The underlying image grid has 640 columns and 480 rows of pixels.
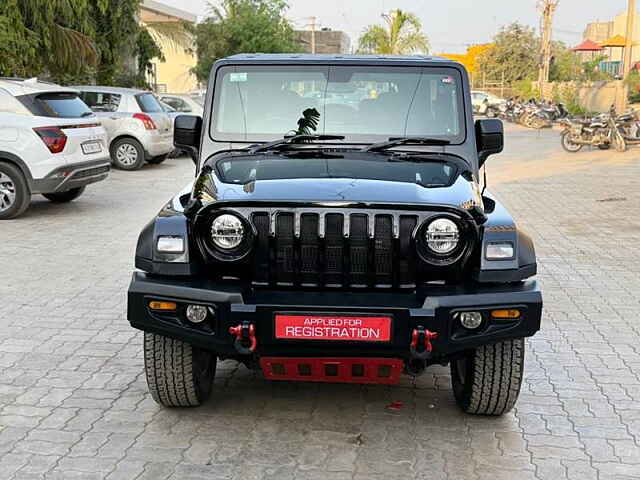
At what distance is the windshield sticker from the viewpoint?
18.1ft

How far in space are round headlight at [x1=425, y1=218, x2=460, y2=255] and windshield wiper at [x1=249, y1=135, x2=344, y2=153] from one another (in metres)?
1.41

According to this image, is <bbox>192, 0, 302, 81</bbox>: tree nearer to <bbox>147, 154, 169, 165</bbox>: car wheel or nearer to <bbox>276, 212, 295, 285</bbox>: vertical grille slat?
<bbox>147, 154, 169, 165</bbox>: car wheel

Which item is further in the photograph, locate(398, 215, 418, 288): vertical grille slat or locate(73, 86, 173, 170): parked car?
locate(73, 86, 173, 170): parked car

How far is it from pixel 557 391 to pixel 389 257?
66.3 inches

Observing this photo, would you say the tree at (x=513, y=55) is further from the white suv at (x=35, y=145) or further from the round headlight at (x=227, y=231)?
the round headlight at (x=227, y=231)

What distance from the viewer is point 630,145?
2306cm

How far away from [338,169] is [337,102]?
947 mm

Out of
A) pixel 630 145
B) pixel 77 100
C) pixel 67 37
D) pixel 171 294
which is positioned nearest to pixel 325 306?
pixel 171 294

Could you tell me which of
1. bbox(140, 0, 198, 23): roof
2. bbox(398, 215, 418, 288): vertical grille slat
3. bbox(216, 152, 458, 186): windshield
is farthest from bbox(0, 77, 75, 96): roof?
bbox(140, 0, 198, 23): roof

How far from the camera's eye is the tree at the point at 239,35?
4338cm

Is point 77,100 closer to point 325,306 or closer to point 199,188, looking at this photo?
point 199,188

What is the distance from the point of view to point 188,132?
541cm

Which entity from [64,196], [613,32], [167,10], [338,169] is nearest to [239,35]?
[167,10]

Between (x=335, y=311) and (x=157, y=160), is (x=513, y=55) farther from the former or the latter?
(x=335, y=311)
